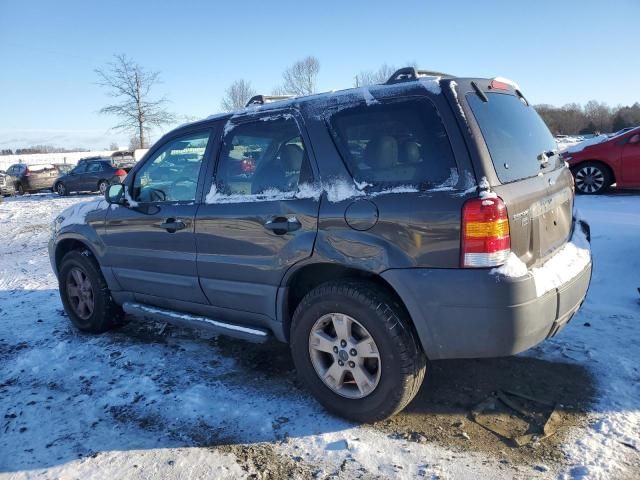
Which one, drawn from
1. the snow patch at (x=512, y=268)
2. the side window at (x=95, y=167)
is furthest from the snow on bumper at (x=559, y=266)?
the side window at (x=95, y=167)

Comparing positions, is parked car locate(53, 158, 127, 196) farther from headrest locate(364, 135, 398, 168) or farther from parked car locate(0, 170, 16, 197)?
headrest locate(364, 135, 398, 168)

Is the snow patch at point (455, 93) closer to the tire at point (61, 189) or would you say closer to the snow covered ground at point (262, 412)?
the snow covered ground at point (262, 412)

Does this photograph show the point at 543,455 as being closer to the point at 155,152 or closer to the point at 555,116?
the point at 155,152

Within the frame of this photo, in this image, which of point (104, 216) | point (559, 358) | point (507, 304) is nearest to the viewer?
point (507, 304)

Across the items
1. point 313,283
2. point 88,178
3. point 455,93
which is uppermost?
point 455,93

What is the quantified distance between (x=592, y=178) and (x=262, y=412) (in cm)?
892

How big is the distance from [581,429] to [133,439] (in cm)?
257

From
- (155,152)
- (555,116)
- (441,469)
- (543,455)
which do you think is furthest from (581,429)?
(555,116)

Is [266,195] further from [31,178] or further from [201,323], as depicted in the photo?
[31,178]

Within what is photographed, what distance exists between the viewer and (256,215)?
3.28m

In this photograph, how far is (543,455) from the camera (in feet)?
8.63

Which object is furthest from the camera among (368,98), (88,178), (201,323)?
(88,178)

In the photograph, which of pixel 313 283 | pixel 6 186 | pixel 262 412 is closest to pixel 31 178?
pixel 6 186

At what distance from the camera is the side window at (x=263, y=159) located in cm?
321
